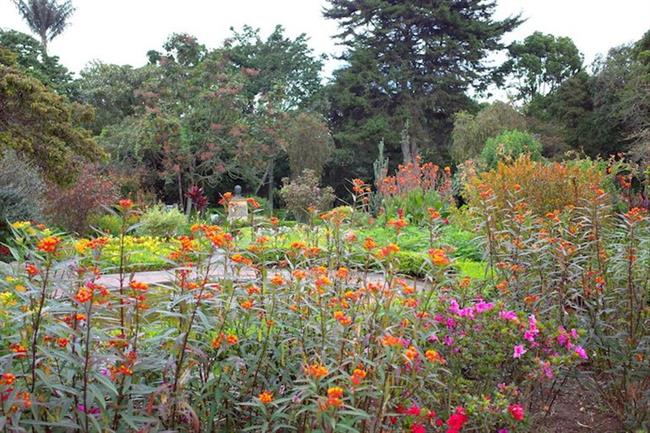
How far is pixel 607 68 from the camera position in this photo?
20.8 metres

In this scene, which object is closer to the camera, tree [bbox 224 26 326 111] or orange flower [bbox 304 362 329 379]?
orange flower [bbox 304 362 329 379]

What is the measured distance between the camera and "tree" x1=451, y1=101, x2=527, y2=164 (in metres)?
17.3

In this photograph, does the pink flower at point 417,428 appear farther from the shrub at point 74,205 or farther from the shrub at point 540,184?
the shrub at point 74,205

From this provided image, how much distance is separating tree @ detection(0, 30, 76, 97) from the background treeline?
0.05m

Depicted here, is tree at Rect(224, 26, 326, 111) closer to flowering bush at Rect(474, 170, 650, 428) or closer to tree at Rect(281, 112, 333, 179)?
tree at Rect(281, 112, 333, 179)

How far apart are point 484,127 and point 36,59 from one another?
15.4m

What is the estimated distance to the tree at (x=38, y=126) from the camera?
23.1 ft

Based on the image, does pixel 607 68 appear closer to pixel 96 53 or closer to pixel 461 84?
pixel 461 84

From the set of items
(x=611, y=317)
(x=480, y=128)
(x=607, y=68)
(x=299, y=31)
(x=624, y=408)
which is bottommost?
(x=624, y=408)

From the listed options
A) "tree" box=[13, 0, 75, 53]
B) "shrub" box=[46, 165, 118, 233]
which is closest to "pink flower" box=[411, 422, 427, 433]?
"shrub" box=[46, 165, 118, 233]

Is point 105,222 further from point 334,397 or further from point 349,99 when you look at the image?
point 349,99

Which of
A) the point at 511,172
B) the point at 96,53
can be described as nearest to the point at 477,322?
the point at 511,172

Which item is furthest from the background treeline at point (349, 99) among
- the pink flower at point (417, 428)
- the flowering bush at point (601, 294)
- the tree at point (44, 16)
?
the pink flower at point (417, 428)

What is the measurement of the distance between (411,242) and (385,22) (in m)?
17.8
